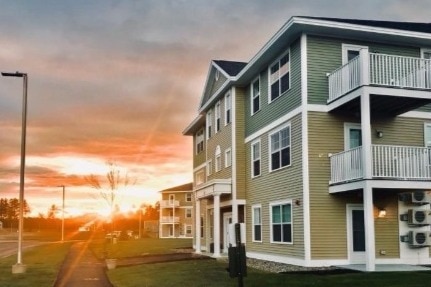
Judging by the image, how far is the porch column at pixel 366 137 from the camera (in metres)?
17.5

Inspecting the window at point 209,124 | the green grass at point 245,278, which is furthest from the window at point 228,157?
the green grass at point 245,278

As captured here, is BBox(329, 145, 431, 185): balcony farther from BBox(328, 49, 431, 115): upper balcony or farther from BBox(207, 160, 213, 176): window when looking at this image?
BBox(207, 160, 213, 176): window

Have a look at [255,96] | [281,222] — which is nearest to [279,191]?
[281,222]

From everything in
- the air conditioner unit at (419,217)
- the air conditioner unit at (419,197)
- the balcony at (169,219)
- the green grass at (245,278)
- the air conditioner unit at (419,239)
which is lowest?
the green grass at (245,278)

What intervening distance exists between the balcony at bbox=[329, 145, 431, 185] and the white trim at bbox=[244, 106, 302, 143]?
2620mm

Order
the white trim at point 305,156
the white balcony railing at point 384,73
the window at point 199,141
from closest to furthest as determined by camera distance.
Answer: the white balcony railing at point 384,73, the white trim at point 305,156, the window at point 199,141

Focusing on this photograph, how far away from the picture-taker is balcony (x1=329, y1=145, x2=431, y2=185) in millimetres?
18109

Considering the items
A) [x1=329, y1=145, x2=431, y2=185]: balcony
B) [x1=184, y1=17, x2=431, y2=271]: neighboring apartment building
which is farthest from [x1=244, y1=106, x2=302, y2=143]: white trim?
[x1=329, y1=145, x2=431, y2=185]: balcony

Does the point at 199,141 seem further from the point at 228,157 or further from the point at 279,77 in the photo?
the point at 279,77

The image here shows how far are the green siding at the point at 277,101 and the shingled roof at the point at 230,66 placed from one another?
7.07 feet

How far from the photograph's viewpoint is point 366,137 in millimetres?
17609

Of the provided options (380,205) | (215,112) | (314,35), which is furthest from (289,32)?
(215,112)

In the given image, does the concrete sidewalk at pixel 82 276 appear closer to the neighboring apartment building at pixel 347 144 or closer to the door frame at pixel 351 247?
the neighboring apartment building at pixel 347 144

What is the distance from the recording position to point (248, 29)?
941 inches
